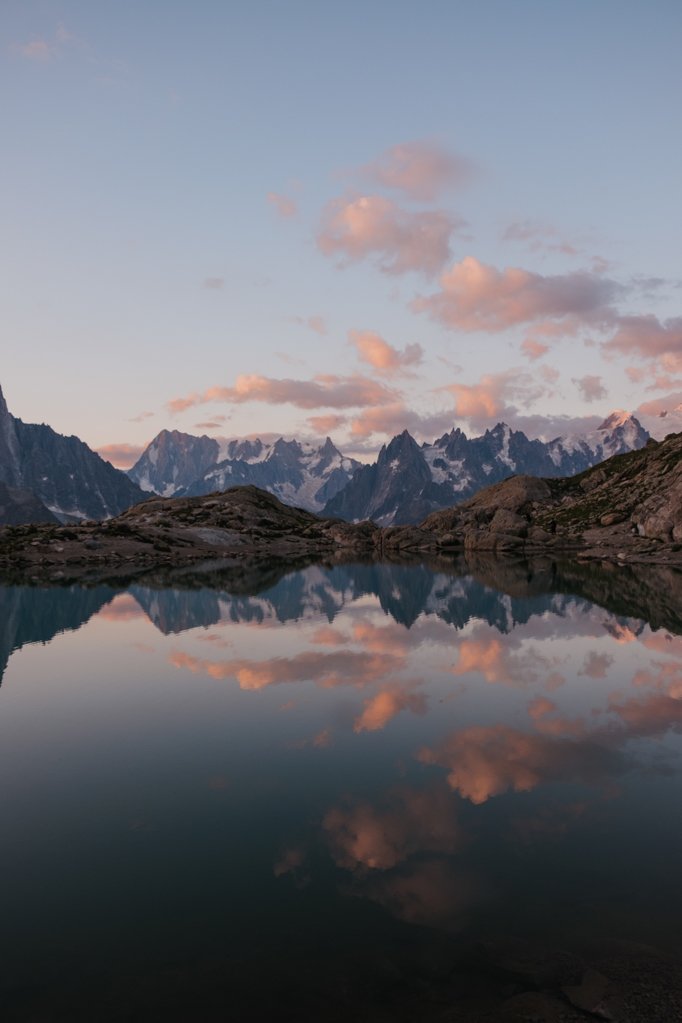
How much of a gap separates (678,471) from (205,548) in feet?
425

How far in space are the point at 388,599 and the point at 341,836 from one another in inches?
2610

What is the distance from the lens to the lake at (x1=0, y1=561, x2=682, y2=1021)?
41.5ft

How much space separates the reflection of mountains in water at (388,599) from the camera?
66812 millimetres

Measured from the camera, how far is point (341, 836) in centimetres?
1886

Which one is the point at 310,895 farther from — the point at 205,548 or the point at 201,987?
the point at 205,548

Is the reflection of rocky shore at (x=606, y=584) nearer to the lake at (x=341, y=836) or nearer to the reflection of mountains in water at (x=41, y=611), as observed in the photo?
the lake at (x=341, y=836)

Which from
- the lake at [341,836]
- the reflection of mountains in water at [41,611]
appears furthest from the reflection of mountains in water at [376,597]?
Result: the lake at [341,836]

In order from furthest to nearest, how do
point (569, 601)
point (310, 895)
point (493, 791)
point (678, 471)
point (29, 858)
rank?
point (678, 471), point (569, 601), point (493, 791), point (29, 858), point (310, 895)

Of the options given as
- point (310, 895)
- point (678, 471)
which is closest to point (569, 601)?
point (310, 895)

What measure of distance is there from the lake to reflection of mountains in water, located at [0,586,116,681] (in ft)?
38.3

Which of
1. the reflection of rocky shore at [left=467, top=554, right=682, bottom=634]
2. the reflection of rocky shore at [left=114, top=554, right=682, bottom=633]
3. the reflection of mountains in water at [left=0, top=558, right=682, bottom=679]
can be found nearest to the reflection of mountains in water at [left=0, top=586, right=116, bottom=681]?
the reflection of mountains in water at [left=0, top=558, right=682, bottom=679]

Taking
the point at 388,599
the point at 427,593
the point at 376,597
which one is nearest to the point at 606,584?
the point at 427,593

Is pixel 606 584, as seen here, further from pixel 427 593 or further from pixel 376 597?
pixel 376 597

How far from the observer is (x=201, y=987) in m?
12.6
